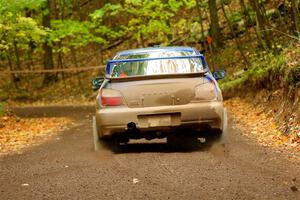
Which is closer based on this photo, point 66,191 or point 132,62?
point 66,191

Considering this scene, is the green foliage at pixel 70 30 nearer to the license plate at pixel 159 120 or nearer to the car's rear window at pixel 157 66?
the car's rear window at pixel 157 66

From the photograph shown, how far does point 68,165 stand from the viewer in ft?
27.5

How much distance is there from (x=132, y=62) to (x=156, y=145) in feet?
5.93

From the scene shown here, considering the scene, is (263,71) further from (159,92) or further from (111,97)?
→ (111,97)

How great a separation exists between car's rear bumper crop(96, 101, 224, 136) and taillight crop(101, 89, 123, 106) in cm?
11

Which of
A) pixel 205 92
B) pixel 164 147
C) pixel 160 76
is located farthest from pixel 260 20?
pixel 160 76

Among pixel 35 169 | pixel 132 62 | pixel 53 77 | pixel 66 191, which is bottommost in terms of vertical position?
pixel 53 77

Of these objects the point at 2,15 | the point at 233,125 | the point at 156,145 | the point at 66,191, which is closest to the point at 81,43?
the point at 2,15

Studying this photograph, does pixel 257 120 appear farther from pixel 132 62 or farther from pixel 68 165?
pixel 68 165

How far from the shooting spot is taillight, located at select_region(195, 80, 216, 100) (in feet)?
28.4

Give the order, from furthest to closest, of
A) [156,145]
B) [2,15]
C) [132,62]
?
[2,15], [156,145], [132,62]

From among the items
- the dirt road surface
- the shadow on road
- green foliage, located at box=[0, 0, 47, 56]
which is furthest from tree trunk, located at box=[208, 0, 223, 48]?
the shadow on road

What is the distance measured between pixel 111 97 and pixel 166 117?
939 millimetres

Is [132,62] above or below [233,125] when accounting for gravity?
above
